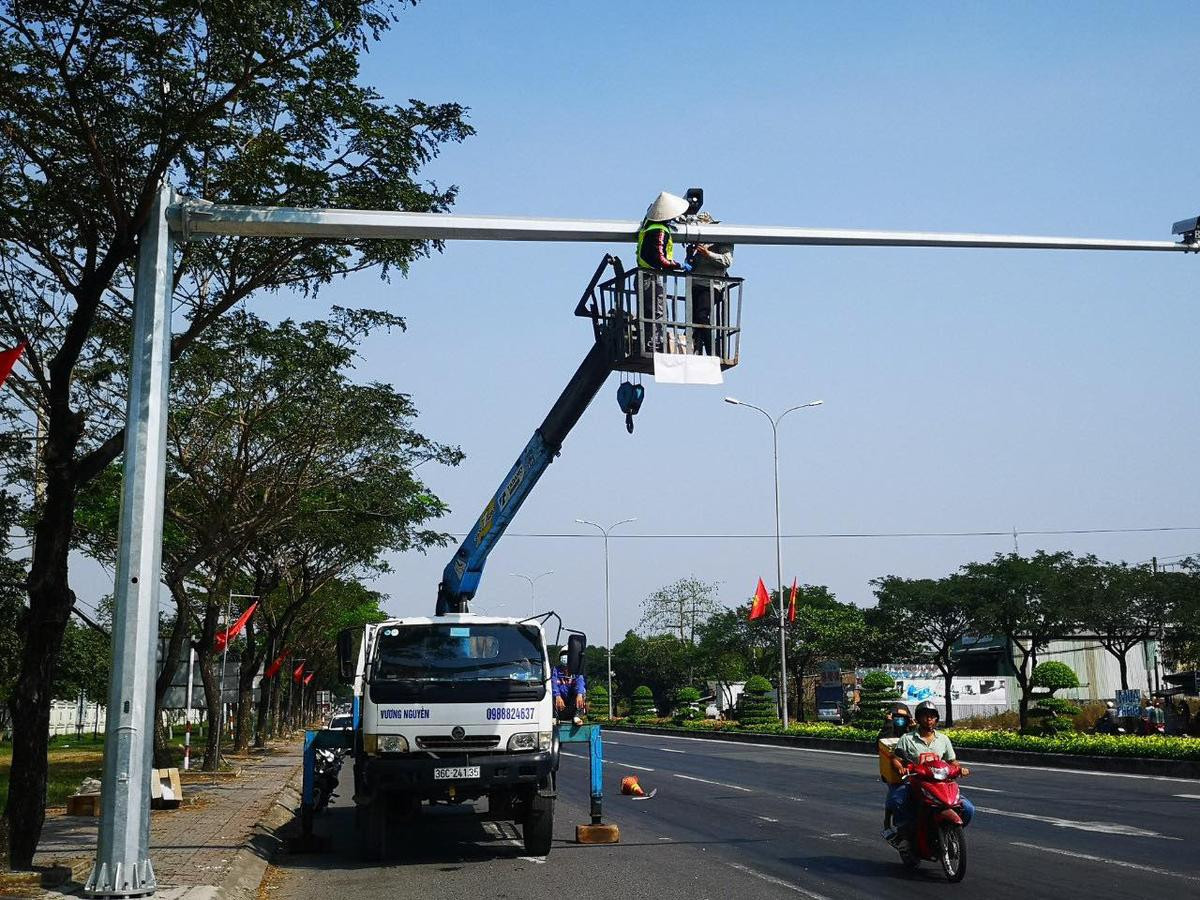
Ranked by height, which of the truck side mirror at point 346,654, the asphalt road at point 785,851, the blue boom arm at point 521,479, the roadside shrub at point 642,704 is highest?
the blue boom arm at point 521,479

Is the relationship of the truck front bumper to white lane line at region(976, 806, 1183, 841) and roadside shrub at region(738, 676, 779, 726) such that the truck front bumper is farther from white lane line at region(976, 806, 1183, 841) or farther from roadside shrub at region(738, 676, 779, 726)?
roadside shrub at region(738, 676, 779, 726)

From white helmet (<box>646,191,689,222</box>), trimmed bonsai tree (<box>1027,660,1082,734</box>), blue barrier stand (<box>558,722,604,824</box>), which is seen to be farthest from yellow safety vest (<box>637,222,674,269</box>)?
trimmed bonsai tree (<box>1027,660,1082,734</box>)

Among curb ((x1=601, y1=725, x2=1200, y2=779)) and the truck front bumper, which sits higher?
the truck front bumper

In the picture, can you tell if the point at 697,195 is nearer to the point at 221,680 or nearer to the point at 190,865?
the point at 190,865

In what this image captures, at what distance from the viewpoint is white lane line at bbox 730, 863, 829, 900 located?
986 cm

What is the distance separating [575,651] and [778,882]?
144 inches

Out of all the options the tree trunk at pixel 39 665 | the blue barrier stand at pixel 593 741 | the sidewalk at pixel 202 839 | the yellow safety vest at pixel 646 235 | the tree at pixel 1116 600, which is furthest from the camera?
the tree at pixel 1116 600

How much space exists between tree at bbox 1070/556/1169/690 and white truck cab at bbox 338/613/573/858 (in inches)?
1657

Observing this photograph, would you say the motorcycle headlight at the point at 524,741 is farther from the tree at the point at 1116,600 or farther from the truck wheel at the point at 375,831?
the tree at the point at 1116,600

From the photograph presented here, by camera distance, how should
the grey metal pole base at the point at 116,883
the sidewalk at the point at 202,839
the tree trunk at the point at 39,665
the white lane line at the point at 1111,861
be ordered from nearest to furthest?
the grey metal pole base at the point at 116,883 → the tree trunk at the point at 39,665 → the sidewalk at the point at 202,839 → the white lane line at the point at 1111,861

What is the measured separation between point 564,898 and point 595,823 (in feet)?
14.8

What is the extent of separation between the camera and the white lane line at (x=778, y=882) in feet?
32.3

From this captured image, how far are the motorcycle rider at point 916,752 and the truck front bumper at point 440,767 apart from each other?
346 cm

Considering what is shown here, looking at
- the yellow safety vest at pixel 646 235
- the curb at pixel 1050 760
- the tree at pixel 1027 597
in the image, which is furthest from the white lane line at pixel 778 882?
the tree at pixel 1027 597
